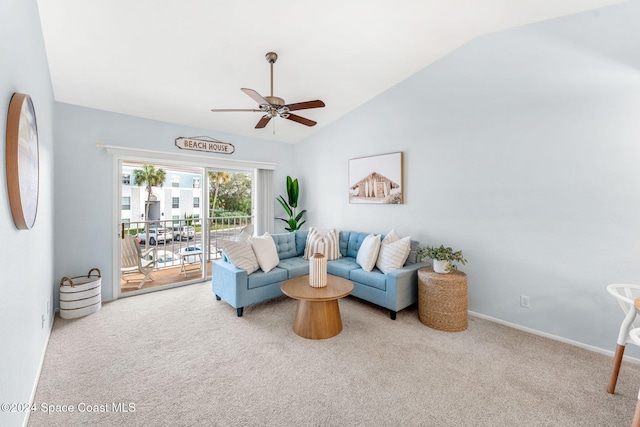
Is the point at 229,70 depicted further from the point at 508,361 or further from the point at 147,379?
the point at 508,361

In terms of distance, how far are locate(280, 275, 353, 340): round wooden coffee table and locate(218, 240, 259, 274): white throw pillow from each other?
2.39 feet

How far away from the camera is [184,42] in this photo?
259cm

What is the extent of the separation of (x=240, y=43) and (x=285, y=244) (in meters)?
A: 2.62

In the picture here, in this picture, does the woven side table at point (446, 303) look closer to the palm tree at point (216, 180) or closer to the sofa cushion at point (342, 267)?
the sofa cushion at point (342, 267)

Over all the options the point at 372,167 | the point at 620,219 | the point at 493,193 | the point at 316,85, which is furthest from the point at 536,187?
the point at 316,85

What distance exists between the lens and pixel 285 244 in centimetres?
415

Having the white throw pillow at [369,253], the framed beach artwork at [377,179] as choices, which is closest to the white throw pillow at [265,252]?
the white throw pillow at [369,253]

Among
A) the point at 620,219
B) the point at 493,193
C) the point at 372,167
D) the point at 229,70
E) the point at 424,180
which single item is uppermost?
the point at 229,70

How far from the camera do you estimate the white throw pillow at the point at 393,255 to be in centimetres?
331

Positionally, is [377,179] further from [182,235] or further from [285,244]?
[182,235]

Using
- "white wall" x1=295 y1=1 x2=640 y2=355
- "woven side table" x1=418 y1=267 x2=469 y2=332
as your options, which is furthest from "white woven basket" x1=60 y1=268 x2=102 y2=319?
"white wall" x1=295 y1=1 x2=640 y2=355

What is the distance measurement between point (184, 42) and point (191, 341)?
9.44 ft

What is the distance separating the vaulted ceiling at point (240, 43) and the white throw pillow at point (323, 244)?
2.03 metres

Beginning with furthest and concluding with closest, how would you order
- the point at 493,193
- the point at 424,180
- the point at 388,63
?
the point at 424,180 → the point at 388,63 → the point at 493,193
